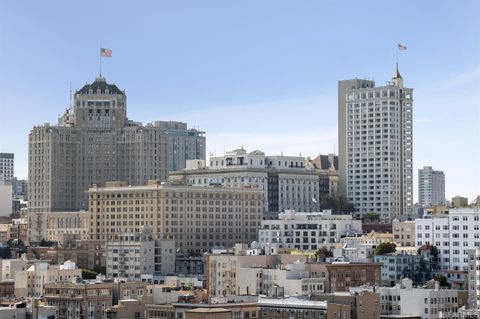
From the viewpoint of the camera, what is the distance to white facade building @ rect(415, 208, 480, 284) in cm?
18700

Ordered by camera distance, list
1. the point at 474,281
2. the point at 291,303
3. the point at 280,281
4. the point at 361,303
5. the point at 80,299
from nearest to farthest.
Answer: the point at 361,303
the point at 291,303
the point at 80,299
the point at 474,281
the point at 280,281

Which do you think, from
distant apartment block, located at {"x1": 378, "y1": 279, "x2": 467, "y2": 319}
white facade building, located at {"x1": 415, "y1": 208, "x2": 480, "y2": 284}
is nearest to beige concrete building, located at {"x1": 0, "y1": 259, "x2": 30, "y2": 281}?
white facade building, located at {"x1": 415, "y1": 208, "x2": 480, "y2": 284}

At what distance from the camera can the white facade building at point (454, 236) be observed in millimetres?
187000

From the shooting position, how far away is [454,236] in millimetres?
→ 190375

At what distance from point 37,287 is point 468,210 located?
55.8 meters

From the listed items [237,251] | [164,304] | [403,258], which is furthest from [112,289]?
[403,258]

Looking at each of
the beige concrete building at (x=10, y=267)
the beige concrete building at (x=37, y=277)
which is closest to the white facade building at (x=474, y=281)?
the beige concrete building at (x=37, y=277)

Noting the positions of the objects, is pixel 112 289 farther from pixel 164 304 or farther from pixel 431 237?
pixel 431 237

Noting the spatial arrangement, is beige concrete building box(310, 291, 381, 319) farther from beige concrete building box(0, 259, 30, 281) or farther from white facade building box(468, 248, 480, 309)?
beige concrete building box(0, 259, 30, 281)

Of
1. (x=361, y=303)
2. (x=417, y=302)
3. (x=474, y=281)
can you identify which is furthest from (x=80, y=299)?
(x=474, y=281)

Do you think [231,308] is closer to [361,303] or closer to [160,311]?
[160,311]

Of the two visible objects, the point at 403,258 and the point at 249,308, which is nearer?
the point at 249,308

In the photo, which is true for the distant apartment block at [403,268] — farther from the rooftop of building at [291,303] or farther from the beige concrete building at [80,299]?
the beige concrete building at [80,299]

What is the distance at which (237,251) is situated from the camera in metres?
185
